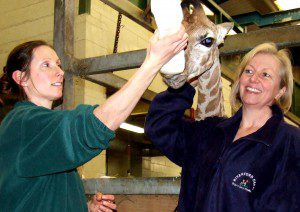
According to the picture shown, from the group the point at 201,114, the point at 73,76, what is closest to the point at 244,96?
the point at 201,114

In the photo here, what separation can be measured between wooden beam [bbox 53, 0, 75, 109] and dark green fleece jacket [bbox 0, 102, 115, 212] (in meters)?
0.75

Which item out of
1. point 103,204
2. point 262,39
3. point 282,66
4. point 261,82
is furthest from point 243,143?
point 103,204

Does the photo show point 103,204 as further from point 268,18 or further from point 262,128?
point 268,18

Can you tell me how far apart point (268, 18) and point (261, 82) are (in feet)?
14.5

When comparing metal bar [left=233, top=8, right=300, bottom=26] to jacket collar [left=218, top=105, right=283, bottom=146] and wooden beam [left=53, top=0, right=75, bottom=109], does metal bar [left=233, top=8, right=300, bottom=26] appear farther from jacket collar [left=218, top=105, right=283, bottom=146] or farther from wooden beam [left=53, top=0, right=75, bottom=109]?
jacket collar [left=218, top=105, right=283, bottom=146]

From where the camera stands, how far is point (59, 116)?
1215 mm

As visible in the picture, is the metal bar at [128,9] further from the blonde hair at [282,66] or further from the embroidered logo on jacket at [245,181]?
the embroidered logo on jacket at [245,181]

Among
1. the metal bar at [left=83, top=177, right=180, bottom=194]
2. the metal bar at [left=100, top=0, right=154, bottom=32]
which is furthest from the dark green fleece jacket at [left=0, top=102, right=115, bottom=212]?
the metal bar at [left=100, top=0, right=154, bottom=32]

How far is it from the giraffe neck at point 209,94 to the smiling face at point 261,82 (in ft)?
0.57

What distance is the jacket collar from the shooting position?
56.1 inches

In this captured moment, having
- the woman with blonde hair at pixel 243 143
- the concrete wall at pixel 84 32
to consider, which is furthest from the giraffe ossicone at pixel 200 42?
the concrete wall at pixel 84 32

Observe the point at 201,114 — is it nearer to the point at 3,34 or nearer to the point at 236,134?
the point at 236,134

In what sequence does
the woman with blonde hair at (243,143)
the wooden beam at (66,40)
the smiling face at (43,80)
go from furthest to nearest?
the wooden beam at (66,40)
the smiling face at (43,80)
the woman with blonde hair at (243,143)

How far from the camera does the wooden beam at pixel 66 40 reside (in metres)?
2.22
